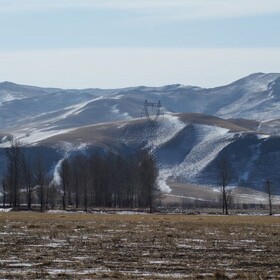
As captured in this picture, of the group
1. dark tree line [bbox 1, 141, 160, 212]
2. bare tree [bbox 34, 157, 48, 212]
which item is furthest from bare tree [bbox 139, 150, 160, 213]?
bare tree [bbox 34, 157, 48, 212]

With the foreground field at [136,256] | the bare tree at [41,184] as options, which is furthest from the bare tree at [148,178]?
the foreground field at [136,256]

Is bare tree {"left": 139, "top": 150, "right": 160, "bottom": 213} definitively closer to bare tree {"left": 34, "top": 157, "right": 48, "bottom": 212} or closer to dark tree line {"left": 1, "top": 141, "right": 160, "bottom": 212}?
dark tree line {"left": 1, "top": 141, "right": 160, "bottom": 212}

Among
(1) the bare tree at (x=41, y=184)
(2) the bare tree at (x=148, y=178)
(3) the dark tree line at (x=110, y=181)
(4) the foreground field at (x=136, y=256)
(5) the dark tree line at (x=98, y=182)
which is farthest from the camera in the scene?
(3) the dark tree line at (x=110, y=181)

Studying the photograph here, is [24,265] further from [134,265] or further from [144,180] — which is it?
[144,180]

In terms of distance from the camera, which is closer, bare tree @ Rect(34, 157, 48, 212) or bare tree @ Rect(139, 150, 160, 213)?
bare tree @ Rect(34, 157, 48, 212)

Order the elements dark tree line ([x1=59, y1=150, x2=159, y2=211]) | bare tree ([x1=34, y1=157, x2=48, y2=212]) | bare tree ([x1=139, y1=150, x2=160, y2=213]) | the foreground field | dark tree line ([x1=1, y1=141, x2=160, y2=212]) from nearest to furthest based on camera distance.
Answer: the foreground field
bare tree ([x1=34, y1=157, x2=48, y2=212])
bare tree ([x1=139, y1=150, x2=160, y2=213])
dark tree line ([x1=1, y1=141, x2=160, y2=212])
dark tree line ([x1=59, y1=150, x2=159, y2=211])

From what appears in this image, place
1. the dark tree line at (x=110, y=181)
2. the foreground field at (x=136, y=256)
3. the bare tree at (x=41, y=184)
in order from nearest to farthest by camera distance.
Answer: the foreground field at (x=136, y=256) < the bare tree at (x=41, y=184) < the dark tree line at (x=110, y=181)

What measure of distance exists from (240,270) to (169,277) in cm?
325

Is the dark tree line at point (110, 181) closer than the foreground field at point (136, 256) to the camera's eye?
No

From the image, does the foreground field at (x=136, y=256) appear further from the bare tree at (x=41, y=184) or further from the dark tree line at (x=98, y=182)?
the dark tree line at (x=98, y=182)

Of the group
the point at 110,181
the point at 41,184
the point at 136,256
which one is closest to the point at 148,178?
the point at 110,181

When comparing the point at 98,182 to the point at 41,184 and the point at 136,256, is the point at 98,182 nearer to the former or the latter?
the point at 41,184

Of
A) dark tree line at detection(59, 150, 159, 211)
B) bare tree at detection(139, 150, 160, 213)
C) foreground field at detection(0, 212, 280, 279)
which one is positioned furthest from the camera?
dark tree line at detection(59, 150, 159, 211)

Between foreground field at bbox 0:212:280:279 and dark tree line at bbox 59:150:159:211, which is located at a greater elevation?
dark tree line at bbox 59:150:159:211
